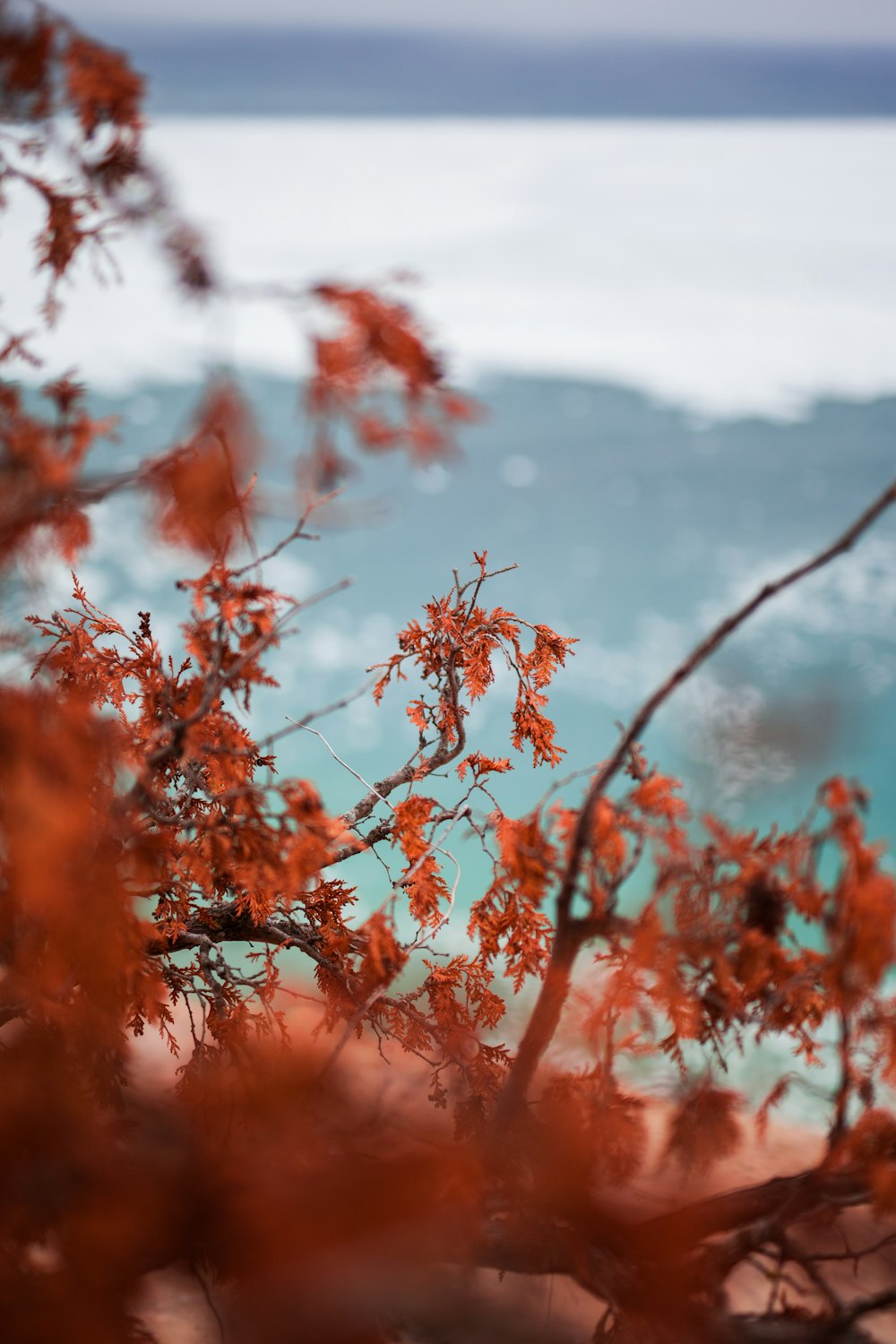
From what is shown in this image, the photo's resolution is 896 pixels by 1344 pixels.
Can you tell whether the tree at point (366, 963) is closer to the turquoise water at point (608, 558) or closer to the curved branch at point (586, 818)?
the curved branch at point (586, 818)

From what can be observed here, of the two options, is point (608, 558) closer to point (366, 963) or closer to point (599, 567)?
point (599, 567)

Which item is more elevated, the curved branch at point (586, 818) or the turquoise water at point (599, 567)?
the turquoise water at point (599, 567)

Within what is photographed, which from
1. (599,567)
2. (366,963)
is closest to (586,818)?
(366,963)

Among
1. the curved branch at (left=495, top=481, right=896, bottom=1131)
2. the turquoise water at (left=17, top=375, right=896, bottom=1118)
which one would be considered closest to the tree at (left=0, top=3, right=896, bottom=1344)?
the curved branch at (left=495, top=481, right=896, bottom=1131)

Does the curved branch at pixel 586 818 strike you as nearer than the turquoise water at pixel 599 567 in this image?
Yes

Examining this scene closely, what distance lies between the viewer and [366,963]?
2.05m

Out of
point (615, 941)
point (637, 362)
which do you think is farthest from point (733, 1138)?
point (637, 362)

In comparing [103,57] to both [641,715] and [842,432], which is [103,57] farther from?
[842,432]

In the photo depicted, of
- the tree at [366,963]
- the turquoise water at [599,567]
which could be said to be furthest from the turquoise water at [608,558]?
Result: the tree at [366,963]

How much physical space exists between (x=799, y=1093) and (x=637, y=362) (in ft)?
69.7

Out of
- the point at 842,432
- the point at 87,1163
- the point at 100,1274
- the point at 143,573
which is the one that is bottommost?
the point at 100,1274

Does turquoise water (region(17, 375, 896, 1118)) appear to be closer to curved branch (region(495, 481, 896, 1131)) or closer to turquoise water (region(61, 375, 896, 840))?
turquoise water (region(61, 375, 896, 840))

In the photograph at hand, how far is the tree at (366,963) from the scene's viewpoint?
4.53 ft

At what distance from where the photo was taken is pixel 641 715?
57.7 inches
